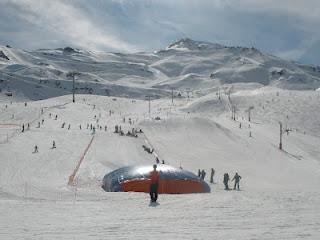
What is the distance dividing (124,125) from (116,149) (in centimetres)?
1876

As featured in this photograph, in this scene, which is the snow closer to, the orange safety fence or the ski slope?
the ski slope

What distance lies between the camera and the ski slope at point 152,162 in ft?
43.5

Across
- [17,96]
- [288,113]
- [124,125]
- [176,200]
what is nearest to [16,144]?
[124,125]

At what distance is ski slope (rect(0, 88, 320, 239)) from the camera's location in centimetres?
1325

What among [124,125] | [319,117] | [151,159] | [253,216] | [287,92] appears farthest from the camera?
[287,92]

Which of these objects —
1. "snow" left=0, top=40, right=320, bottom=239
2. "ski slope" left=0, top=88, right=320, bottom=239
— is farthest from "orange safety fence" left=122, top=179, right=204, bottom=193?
"ski slope" left=0, top=88, right=320, bottom=239

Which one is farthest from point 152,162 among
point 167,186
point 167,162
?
point 167,186

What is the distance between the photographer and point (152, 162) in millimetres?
42281

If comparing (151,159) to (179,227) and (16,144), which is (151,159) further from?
(179,227)

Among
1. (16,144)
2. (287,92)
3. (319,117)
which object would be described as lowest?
(16,144)

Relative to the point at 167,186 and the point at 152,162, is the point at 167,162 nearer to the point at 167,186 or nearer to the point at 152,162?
the point at 152,162

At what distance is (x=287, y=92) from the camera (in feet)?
447

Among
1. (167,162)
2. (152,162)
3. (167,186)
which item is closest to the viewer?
(167,186)

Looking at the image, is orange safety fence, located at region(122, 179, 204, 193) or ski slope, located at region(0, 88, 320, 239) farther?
orange safety fence, located at region(122, 179, 204, 193)
